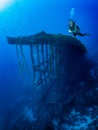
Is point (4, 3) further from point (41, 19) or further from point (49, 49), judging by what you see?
point (49, 49)

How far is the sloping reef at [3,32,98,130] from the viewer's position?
435 inches

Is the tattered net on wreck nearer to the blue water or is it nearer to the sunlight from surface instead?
the blue water

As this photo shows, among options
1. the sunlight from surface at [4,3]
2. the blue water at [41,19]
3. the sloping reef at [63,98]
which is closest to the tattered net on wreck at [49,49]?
the sloping reef at [63,98]

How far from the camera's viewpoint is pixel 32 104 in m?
15.0

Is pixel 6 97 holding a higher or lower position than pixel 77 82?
higher

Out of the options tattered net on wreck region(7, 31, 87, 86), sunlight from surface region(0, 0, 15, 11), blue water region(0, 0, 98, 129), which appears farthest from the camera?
sunlight from surface region(0, 0, 15, 11)

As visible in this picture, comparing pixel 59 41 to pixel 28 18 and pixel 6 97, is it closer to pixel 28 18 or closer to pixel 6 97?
pixel 6 97

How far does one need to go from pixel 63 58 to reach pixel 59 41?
1900 millimetres

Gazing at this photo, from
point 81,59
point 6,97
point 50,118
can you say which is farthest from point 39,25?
point 50,118

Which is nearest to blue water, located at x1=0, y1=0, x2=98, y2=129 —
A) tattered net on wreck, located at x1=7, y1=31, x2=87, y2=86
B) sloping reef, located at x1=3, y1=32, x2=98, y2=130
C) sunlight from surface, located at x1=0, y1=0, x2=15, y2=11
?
sunlight from surface, located at x1=0, y1=0, x2=15, y2=11

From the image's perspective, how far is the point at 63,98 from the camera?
42.9 ft

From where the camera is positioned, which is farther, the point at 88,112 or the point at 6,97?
the point at 6,97

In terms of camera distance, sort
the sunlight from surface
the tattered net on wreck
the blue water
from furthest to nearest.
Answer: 1. the sunlight from surface
2. the blue water
3. the tattered net on wreck

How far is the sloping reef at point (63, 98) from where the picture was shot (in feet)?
36.3
